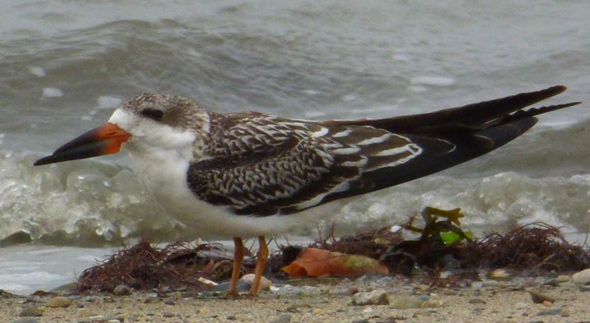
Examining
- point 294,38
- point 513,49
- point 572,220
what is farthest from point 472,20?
point 572,220

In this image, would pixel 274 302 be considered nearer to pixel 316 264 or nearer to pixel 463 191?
pixel 316 264

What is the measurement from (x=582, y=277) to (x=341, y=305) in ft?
4.32

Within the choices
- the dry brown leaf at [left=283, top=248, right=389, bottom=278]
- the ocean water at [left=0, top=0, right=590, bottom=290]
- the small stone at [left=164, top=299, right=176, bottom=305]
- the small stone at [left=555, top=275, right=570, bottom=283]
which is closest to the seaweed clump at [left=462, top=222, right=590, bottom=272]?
the small stone at [left=555, top=275, right=570, bottom=283]

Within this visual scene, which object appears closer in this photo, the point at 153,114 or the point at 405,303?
the point at 405,303

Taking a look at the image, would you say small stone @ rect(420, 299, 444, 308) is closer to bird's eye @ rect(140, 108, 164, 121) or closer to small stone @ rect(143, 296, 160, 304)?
small stone @ rect(143, 296, 160, 304)

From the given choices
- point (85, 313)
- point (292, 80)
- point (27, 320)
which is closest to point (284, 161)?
point (85, 313)

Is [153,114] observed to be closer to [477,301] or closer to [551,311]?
[477,301]

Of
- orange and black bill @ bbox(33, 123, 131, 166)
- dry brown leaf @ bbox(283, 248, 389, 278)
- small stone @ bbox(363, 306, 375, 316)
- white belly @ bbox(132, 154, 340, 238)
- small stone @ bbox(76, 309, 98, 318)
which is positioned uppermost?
orange and black bill @ bbox(33, 123, 131, 166)

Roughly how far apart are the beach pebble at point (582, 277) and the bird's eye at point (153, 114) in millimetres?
2187

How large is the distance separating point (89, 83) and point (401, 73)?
310 cm

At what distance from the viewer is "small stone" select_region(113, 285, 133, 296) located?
6168mm

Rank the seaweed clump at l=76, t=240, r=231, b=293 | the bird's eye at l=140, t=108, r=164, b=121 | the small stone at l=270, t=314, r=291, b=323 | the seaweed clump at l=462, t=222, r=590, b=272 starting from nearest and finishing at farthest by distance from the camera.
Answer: the small stone at l=270, t=314, r=291, b=323 < the bird's eye at l=140, t=108, r=164, b=121 < the seaweed clump at l=76, t=240, r=231, b=293 < the seaweed clump at l=462, t=222, r=590, b=272

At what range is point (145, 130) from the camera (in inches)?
226

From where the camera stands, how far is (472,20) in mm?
14266
